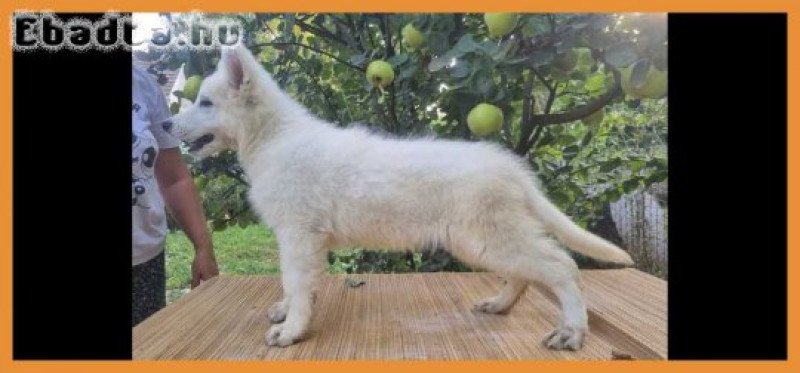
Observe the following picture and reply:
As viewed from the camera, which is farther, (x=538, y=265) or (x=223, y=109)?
(x=223, y=109)

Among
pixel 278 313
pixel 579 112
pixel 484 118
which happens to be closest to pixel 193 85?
pixel 278 313

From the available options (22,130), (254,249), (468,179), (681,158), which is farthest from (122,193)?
(681,158)

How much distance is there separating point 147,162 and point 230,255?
309 mm

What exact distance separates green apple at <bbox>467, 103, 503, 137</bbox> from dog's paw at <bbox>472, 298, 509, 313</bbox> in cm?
39

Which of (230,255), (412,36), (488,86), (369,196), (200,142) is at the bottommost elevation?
(230,255)

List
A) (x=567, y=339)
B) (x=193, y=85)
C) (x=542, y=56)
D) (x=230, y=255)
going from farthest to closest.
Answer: (x=230, y=255) < (x=193, y=85) < (x=542, y=56) < (x=567, y=339)

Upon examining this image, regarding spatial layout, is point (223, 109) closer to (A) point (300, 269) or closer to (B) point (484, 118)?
(A) point (300, 269)

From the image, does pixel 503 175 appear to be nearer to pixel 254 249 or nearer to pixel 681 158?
pixel 681 158

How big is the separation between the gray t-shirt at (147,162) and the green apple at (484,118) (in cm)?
66

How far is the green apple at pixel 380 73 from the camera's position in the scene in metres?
1.39

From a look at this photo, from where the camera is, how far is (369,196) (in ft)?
4.19

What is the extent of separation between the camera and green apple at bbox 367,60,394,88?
1395 mm

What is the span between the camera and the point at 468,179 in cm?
123

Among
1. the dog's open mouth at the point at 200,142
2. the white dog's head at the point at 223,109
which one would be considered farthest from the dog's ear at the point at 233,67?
the dog's open mouth at the point at 200,142
